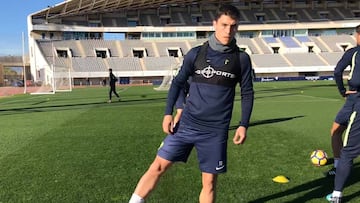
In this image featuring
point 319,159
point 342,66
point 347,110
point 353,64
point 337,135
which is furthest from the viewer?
point 319,159

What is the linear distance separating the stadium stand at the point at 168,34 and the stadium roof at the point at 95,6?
166 mm

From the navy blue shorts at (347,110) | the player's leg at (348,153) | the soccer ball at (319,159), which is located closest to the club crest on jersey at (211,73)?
the player's leg at (348,153)

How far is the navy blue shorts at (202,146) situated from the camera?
3.57 metres

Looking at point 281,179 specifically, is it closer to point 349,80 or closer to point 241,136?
point 349,80

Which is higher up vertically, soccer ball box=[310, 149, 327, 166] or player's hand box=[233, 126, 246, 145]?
player's hand box=[233, 126, 246, 145]

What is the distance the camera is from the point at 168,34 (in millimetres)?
73625

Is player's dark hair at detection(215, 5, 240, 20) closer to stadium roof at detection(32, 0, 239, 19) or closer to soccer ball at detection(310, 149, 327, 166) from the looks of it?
soccer ball at detection(310, 149, 327, 166)

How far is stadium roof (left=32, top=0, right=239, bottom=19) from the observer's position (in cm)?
6856

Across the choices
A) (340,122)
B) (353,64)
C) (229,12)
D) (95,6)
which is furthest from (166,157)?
(95,6)

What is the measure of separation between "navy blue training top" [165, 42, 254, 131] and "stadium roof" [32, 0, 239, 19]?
221ft

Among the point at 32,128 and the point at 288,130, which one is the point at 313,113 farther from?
the point at 32,128

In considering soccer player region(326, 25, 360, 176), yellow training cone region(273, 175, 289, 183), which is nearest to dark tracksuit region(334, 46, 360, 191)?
soccer player region(326, 25, 360, 176)

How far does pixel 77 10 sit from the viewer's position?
230 feet

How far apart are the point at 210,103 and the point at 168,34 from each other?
71275mm
